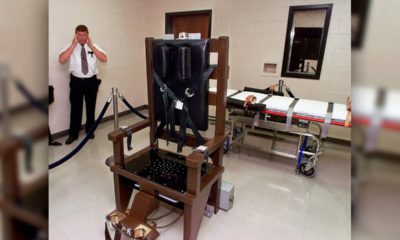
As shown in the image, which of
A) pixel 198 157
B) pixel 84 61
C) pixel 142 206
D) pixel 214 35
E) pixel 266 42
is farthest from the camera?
pixel 214 35

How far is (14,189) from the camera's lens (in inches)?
7.1

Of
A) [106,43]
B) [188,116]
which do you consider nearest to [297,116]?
[188,116]

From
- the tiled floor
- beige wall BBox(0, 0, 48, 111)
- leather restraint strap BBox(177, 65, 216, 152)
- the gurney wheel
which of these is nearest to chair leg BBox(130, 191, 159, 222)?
the tiled floor

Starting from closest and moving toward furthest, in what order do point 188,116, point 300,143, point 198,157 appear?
1. point 198,157
2. point 188,116
3. point 300,143

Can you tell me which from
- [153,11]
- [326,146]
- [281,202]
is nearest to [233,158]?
[281,202]

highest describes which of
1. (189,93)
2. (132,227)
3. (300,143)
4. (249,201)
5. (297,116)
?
(189,93)

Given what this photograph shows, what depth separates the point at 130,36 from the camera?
446 cm

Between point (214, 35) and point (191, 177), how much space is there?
3.22 metres

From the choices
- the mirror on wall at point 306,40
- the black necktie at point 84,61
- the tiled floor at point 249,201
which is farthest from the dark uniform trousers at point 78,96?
the mirror on wall at point 306,40

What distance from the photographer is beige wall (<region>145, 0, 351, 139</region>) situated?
10.7ft

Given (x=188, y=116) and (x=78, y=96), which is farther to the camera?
(x=78, y=96)

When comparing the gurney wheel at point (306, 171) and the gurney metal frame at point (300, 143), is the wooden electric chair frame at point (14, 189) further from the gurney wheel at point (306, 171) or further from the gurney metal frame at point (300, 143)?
the gurney wheel at point (306, 171)

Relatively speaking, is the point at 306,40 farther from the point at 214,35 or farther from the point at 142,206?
the point at 142,206

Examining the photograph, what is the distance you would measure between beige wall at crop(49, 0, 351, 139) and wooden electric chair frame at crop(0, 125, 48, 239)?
3.20 m
